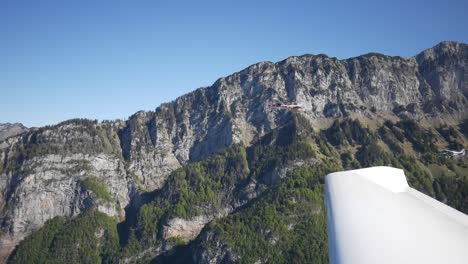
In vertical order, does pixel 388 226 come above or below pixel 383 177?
below

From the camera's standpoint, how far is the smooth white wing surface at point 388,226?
15684mm

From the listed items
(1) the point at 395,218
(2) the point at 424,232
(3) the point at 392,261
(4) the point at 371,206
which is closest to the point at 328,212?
(4) the point at 371,206

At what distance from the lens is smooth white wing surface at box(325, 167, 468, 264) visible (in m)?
15.7

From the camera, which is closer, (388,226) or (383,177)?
(388,226)

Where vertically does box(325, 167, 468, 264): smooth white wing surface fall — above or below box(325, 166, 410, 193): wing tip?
below

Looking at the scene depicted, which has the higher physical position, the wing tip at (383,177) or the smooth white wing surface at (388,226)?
the wing tip at (383,177)

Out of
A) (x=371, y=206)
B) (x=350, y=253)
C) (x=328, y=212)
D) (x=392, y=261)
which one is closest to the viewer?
(x=392, y=261)

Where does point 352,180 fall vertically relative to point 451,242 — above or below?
above

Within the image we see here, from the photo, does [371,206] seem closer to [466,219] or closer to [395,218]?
[395,218]

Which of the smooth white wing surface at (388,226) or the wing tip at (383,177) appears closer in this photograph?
the smooth white wing surface at (388,226)

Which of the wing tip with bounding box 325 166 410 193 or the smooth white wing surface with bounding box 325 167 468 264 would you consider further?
the wing tip with bounding box 325 166 410 193

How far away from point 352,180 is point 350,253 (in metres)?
7.61

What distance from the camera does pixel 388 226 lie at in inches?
692

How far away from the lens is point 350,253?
16.4 metres
